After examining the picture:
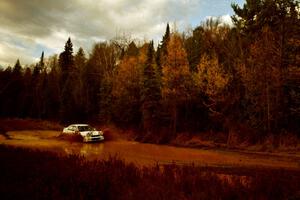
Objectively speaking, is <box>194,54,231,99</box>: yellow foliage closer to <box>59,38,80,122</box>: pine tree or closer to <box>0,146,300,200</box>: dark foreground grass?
<box>0,146,300,200</box>: dark foreground grass

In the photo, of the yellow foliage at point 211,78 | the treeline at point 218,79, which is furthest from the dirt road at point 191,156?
the yellow foliage at point 211,78

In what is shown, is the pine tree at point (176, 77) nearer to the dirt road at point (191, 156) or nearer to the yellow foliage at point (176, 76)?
the yellow foliage at point (176, 76)

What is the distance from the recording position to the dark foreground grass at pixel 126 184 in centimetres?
847

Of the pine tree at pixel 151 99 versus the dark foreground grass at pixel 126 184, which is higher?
the pine tree at pixel 151 99

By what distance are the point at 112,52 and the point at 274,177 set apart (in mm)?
58440

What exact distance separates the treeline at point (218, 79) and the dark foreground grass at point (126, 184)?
21.6 m

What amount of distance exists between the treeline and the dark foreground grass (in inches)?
851

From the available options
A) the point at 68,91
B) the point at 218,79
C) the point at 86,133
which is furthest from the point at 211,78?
the point at 68,91

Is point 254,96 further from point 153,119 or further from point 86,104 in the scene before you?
point 86,104

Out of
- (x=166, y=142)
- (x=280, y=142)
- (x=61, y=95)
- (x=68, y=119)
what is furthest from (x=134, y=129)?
(x=61, y=95)

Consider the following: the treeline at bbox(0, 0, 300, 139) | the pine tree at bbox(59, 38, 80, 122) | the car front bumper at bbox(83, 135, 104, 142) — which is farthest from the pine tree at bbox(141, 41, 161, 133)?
the pine tree at bbox(59, 38, 80, 122)

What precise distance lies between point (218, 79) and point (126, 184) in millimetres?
28059

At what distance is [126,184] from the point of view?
10.1 metres

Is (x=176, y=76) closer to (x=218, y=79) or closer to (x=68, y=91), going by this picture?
(x=218, y=79)
